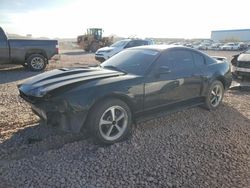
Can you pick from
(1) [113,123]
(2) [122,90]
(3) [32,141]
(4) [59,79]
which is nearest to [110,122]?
(1) [113,123]

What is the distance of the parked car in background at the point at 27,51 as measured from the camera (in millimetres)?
11008

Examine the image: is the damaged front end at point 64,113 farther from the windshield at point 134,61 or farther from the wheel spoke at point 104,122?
the windshield at point 134,61

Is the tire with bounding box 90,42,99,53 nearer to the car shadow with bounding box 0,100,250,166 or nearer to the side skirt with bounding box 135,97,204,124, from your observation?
the side skirt with bounding box 135,97,204,124

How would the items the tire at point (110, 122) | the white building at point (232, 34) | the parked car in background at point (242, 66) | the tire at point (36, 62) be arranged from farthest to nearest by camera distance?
the white building at point (232, 34)
the tire at point (36, 62)
the parked car in background at point (242, 66)
the tire at point (110, 122)

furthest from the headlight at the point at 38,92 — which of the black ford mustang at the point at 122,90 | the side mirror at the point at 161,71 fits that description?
the side mirror at the point at 161,71

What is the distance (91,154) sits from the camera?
12.8 ft

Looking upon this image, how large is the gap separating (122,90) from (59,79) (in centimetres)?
103

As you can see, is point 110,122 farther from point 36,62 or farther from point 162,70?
point 36,62

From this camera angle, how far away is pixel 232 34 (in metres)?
99.2

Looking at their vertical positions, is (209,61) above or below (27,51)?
above

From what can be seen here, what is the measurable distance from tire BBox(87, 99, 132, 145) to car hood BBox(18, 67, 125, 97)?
1.64 ft

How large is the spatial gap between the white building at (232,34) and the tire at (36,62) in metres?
85.0

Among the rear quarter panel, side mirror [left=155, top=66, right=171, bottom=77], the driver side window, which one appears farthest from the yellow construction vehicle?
side mirror [left=155, top=66, right=171, bottom=77]

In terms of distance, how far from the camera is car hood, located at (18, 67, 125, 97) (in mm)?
4038
